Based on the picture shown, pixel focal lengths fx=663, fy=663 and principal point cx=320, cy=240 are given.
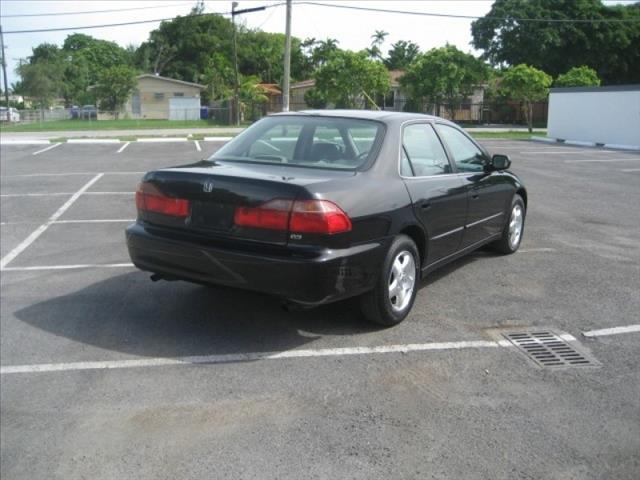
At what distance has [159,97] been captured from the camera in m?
66.4

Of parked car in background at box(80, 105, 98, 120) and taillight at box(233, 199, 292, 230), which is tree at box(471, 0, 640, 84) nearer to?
parked car in background at box(80, 105, 98, 120)

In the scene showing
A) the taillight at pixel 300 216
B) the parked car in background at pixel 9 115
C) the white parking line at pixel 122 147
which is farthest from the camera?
the parked car in background at pixel 9 115

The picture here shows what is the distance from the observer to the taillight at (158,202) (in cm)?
461

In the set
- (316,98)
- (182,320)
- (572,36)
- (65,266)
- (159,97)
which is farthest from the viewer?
(159,97)

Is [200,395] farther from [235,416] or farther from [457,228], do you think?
[457,228]

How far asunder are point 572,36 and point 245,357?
53965 millimetres

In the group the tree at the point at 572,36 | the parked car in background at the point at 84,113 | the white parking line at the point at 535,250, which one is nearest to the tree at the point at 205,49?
the parked car in background at the point at 84,113

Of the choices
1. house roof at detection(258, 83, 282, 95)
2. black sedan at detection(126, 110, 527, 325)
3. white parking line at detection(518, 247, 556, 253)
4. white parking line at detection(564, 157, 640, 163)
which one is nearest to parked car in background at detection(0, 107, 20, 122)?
house roof at detection(258, 83, 282, 95)

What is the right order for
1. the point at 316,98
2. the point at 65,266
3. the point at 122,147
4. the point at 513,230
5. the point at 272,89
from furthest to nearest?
the point at 272,89 → the point at 316,98 → the point at 122,147 → the point at 513,230 → the point at 65,266

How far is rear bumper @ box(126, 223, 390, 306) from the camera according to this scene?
4.16 meters

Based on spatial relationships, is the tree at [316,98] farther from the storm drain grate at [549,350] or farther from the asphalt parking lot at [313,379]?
the storm drain grate at [549,350]

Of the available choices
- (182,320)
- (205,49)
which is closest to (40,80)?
(205,49)

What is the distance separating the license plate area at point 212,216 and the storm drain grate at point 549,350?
2.15 meters

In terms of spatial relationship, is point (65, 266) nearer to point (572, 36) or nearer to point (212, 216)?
point (212, 216)
